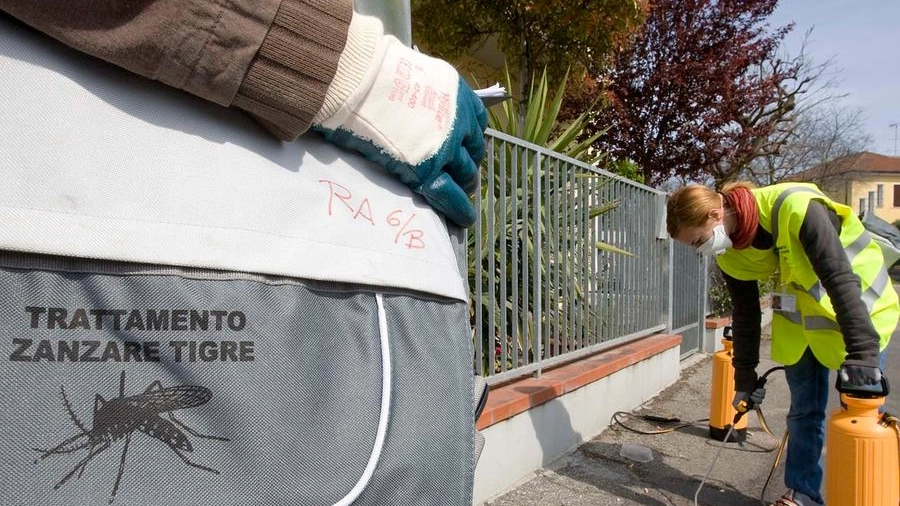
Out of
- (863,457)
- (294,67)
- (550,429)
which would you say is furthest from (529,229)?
(294,67)

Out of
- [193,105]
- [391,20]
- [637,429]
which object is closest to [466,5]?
[637,429]

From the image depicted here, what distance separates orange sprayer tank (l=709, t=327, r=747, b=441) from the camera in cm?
440

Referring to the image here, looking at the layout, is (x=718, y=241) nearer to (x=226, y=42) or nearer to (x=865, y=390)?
(x=865, y=390)

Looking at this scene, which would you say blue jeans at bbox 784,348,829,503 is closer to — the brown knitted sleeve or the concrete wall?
the concrete wall

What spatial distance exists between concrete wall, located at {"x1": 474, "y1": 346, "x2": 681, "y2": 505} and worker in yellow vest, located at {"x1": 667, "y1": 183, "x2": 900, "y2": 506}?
1087 millimetres

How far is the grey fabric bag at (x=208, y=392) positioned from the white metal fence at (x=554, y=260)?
2.49m

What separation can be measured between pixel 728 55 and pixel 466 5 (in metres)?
5.37

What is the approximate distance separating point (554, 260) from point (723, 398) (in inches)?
60.1

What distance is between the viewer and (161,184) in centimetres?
67

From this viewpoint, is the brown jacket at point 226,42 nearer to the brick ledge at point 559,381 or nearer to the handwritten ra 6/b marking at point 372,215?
the handwritten ra 6/b marking at point 372,215

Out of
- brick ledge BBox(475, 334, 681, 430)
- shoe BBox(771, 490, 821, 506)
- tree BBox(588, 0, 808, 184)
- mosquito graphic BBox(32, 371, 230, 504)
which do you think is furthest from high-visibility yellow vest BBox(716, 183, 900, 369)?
tree BBox(588, 0, 808, 184)

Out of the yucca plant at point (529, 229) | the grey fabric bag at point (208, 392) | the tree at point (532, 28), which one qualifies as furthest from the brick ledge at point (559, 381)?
the tree at point (532, 28)

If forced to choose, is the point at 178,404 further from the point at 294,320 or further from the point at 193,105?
the point at 193,105

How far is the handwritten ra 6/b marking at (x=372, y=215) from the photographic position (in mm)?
823
